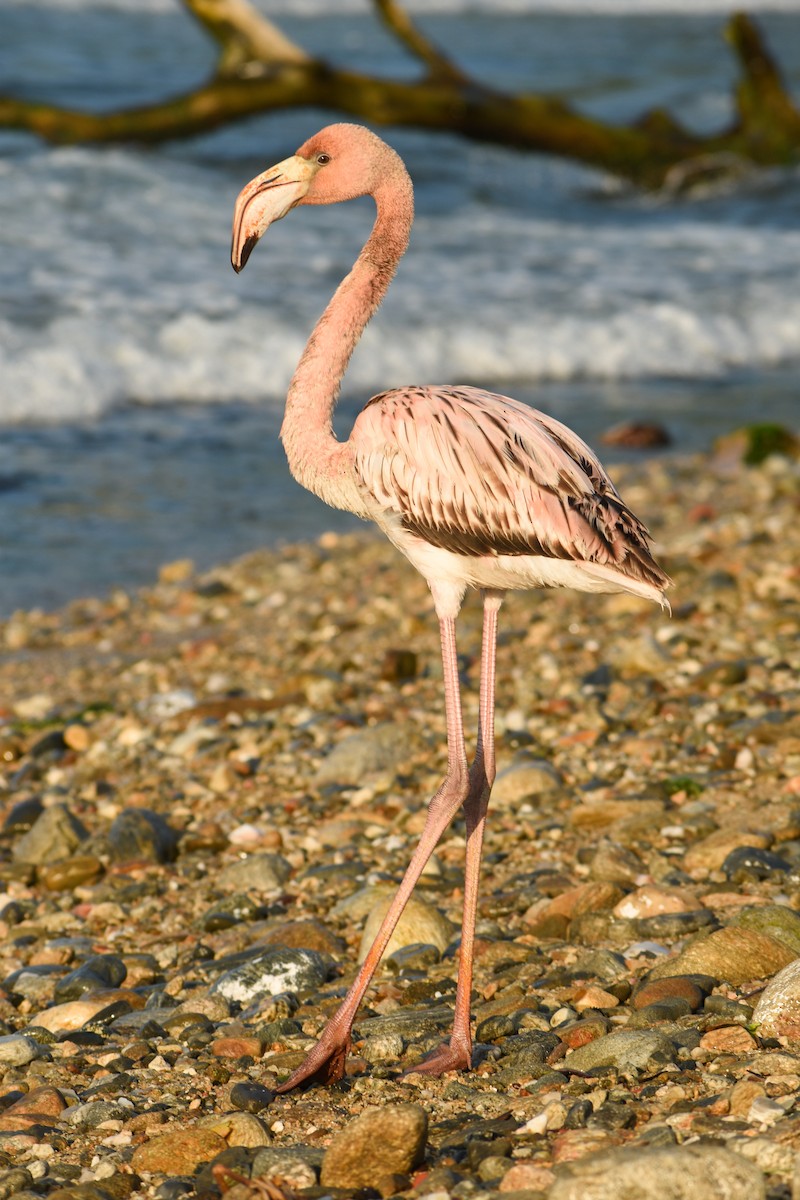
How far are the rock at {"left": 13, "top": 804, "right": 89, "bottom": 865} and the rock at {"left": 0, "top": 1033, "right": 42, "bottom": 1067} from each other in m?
1.59

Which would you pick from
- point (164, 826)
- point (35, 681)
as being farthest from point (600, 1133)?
point (35, 681)

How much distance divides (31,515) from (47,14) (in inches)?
1222

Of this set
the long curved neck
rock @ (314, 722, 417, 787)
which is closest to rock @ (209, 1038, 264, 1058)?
the long curved neck

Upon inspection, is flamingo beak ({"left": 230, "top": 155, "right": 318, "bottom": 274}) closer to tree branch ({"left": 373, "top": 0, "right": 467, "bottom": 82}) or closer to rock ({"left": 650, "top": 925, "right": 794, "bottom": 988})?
rock ({"left": 650, "top": 925, "right": 794, "bottom": 988})

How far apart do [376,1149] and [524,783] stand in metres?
2.76

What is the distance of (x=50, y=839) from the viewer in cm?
591

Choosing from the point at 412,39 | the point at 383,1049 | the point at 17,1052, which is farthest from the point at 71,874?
the point at 412,39

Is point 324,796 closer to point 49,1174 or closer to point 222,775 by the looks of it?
point 222,775

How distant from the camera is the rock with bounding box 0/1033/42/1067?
4.25 meters

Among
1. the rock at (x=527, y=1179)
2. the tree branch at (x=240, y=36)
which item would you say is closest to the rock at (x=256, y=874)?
the rock at (x=527, y=1179)

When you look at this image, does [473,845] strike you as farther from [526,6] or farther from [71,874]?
[526,6]

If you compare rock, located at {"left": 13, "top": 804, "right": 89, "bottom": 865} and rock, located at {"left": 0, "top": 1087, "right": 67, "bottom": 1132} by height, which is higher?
rock, located at {"left": 0, "top": 1087, "right": 67, "bottom": 1132}

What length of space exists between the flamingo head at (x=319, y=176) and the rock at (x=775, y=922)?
2.57 meters

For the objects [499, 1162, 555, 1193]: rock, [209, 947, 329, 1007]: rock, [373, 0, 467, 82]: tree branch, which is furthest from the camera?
[373, 0, 467, 82]: tree branch
